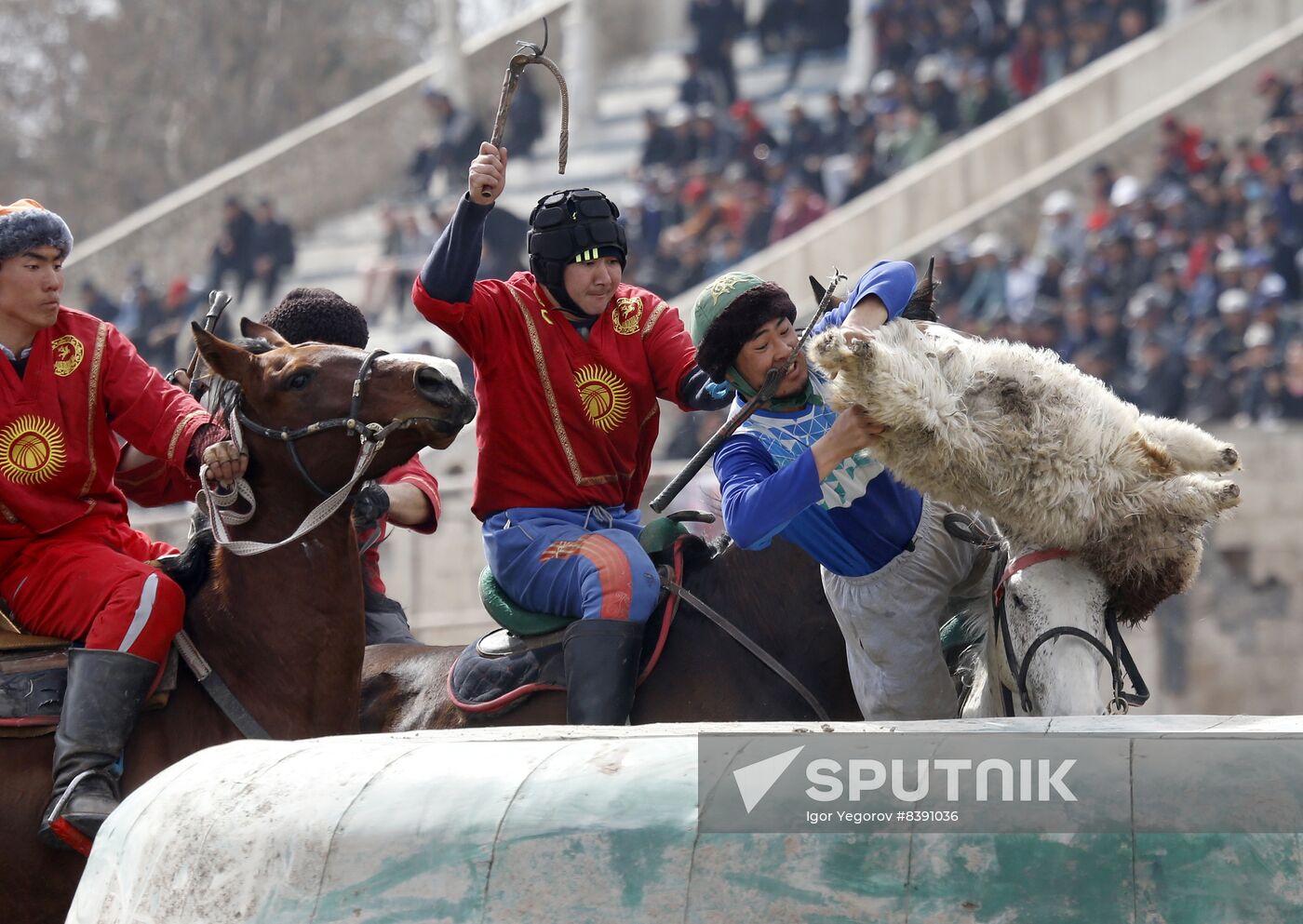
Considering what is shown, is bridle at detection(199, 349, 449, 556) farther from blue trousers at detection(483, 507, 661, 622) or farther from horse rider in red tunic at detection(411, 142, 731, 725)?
blue trousers at detection(483, 507, 661, 622)

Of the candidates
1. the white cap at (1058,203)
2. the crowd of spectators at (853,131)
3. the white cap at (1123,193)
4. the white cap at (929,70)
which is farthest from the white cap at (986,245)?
the white cap at (929,70)

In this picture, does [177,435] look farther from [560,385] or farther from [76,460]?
[560,385]

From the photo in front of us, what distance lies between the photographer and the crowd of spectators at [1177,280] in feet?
47.5

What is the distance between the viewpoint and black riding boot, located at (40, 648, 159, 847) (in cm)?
580

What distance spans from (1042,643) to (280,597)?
2404mm

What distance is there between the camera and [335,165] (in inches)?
1094

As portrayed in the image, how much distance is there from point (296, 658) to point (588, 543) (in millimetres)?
913

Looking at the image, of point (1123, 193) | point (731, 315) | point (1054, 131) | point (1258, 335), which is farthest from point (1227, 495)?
point (1054, 131)

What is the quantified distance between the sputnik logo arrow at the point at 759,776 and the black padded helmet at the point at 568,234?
2.90m

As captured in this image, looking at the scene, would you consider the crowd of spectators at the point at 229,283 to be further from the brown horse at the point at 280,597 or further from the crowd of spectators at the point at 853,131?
Answer: the brown horse at the point at 280,597

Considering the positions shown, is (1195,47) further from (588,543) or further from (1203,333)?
(588,543)

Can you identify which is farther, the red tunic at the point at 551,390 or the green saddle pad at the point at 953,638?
the red tunic at the point at 551,390

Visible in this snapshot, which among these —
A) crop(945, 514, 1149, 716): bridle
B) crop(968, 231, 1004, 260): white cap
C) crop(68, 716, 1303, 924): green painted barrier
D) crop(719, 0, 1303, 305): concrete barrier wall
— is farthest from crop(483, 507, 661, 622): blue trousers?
crop(719, 0, 1303, 305): concrete barrier wall

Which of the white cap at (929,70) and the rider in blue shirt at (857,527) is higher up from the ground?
the white cap at (929,70)
